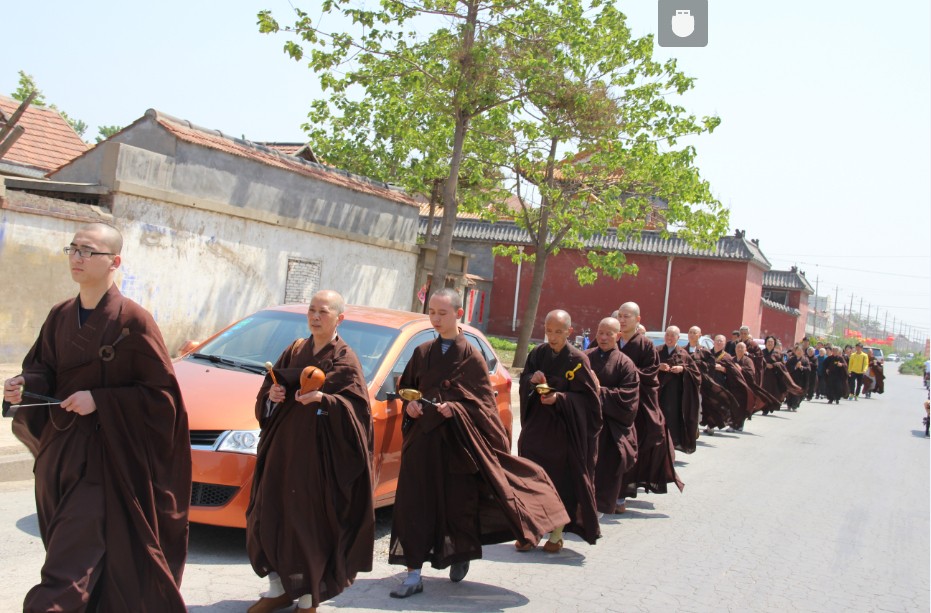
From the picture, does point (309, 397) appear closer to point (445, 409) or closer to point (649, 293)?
point (445, 409)

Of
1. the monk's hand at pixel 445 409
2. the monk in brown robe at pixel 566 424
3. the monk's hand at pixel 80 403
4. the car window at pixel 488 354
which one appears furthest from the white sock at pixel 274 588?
the car window at pixel 488 354

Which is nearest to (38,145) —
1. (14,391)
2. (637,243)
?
(14,391)

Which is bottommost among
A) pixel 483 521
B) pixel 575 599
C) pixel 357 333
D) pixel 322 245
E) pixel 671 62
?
pixel 575 599

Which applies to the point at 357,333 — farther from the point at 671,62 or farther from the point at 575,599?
the point at 671,62

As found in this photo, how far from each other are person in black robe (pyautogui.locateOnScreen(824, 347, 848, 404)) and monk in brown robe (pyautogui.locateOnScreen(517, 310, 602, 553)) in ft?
83.8

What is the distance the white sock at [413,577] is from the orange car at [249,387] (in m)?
0.94

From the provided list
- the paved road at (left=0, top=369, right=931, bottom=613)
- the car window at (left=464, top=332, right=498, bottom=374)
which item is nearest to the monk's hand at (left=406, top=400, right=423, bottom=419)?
the paved road at (left=0, top=369, right=931, bottom=613)

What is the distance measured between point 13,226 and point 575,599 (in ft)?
30.3

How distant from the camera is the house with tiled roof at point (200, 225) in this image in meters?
12.5

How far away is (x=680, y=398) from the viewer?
11.2 m

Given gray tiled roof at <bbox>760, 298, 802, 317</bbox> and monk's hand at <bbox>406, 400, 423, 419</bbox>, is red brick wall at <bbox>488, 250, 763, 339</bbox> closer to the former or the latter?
gray tiled roof at <bbox>760, 298, 802, 317</bbox>

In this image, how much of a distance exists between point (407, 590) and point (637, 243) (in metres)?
31.7

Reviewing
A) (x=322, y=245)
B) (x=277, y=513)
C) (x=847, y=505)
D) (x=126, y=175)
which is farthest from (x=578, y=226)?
(x=277, y=513)

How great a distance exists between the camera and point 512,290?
1483 inches
